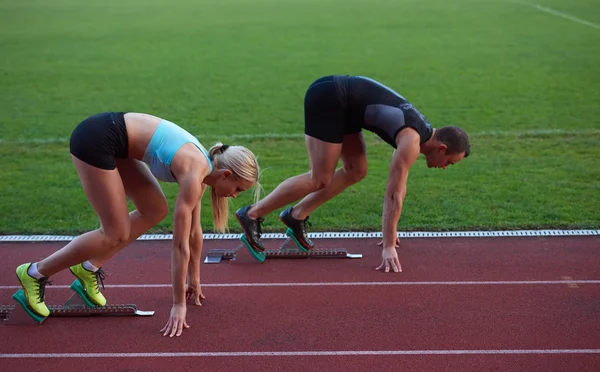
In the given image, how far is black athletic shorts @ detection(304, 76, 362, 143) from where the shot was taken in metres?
6.04

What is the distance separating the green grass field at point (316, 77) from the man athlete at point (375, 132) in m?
1.12

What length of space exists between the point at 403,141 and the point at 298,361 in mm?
1925

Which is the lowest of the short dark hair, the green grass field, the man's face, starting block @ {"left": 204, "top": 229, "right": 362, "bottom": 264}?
the green grass field

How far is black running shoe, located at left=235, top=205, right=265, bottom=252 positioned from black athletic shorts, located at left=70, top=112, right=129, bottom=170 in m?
1.62

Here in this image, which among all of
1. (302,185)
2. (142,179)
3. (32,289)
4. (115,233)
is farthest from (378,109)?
(32,289)

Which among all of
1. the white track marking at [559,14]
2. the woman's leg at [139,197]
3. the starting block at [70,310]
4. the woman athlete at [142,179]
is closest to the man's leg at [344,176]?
the woman athlete at [142,179]

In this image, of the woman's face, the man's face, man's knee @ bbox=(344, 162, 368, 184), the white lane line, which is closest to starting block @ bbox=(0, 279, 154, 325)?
the woman's face

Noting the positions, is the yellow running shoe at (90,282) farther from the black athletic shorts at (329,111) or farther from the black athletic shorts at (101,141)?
the black athletic shorts at (329,111)

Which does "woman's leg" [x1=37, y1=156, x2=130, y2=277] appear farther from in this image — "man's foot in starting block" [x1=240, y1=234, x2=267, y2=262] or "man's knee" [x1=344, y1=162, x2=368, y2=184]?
"man's knee" [x1=344, y1=162, x2=368, y2=184]

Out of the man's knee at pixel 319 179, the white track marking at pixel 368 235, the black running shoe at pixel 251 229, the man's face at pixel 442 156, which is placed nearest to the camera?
the man's face at pixel 442 156

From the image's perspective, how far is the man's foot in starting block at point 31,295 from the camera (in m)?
5.24

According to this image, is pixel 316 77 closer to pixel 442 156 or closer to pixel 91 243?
pixel 442 156

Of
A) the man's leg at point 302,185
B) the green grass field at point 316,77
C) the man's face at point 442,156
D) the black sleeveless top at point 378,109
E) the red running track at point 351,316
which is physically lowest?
the green grass field at point 316,77

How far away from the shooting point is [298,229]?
655 cm
